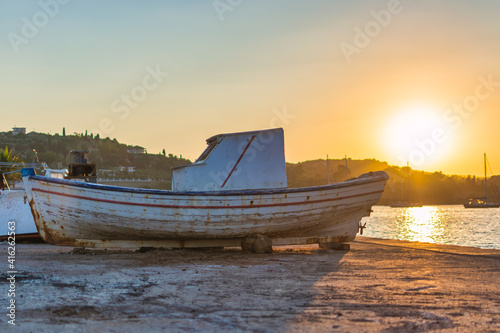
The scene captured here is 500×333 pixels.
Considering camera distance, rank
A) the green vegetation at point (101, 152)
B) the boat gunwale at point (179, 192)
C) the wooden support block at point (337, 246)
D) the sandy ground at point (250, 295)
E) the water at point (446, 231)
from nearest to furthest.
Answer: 1. the sandy ground at point (250, 295)
2. the boat gunwale at point (179, 192)
3. the wooden support block at point (337, 246)
4. the water at point (446, 231)
5. the green vegetation at point (101, 152)

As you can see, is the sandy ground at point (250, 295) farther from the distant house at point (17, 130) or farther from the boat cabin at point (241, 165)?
the distant house at point (17, 130)

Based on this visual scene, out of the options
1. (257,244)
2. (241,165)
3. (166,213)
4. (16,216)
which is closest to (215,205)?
(166,213)

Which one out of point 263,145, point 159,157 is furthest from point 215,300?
point 159,157

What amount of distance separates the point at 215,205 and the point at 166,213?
1.13 m

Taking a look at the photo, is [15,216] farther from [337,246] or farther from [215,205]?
[337,246]

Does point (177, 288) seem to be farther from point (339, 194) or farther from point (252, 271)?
A: point (339, 194)

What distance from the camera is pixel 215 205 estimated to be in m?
11.4

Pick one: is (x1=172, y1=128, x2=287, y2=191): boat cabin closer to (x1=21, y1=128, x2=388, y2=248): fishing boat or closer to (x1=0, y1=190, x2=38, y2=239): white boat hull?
(x1=21, y1=128, x2=388, y2=248): fishing boat

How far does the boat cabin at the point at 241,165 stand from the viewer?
12422mm

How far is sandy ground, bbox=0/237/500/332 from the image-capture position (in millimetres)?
4992

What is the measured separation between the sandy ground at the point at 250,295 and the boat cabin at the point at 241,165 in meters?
2.52

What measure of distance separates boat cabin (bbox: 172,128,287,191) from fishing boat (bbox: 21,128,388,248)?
0.03 meters

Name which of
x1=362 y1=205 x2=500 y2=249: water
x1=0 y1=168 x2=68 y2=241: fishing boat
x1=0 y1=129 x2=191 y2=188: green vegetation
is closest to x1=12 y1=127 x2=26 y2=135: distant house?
x1=0 y1=129 x2=191 y2=188: green vegetation

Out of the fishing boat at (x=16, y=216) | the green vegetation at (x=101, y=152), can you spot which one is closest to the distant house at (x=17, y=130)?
the green vegetation at (x=101, y=152)
